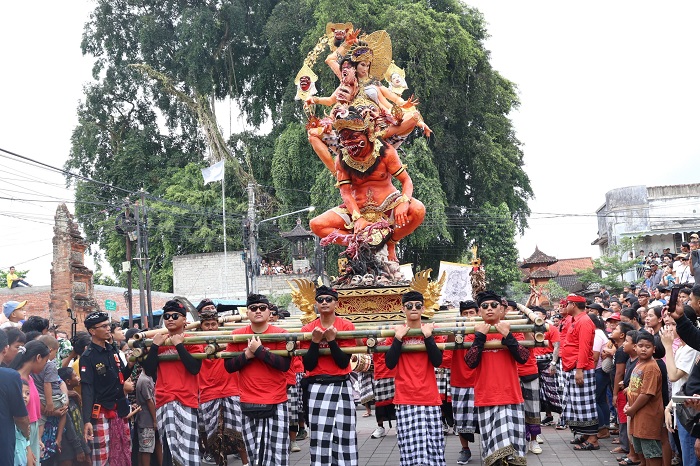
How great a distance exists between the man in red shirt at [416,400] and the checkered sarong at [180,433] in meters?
1.96

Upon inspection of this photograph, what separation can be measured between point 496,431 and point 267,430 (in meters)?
2.04

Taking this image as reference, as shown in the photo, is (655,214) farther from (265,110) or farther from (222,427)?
(222,427)

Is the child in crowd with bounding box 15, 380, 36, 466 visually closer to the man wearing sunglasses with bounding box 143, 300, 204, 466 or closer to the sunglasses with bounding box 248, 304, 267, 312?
the man wearing sunglasses with bounding box 143, 300, 204, 466

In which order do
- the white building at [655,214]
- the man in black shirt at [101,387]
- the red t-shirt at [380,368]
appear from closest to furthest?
1. the man in black shirt at [101,387]
2. the red t-shirt at [380,368]
3. the white building at [655,214]

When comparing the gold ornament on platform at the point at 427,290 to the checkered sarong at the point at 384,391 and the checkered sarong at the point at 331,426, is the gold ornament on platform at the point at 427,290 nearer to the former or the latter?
the checkered sarong at the point at 384,391

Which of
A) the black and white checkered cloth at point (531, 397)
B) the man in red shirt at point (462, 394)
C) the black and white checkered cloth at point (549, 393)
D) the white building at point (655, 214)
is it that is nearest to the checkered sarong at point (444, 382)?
the man in red shirt at point (462, 394)

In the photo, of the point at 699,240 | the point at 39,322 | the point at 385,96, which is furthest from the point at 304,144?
the point at 39,322

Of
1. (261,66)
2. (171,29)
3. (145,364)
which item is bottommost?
(145,364)

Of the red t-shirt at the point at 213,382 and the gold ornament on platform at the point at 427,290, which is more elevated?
the gold ornament on platform at the point at 427,290

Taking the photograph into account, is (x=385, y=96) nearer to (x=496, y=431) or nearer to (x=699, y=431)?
(x=496, y=431)

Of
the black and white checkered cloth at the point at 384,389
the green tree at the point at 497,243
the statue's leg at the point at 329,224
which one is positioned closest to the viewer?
the black and white checkered cloth at the point at 384,389

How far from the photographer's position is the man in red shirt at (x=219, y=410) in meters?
7.65

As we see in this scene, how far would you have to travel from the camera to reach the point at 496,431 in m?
6.42

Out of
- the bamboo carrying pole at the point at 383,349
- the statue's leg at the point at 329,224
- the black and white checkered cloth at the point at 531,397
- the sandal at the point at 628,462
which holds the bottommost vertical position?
the sandal at the point at 628,462
